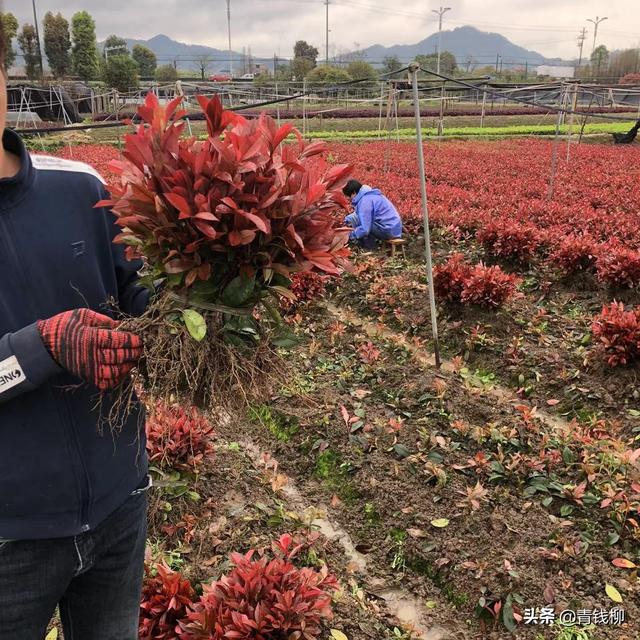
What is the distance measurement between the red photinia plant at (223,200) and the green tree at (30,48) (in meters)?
53.4

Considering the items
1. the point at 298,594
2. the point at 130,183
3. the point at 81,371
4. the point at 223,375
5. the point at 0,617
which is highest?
the point at 130,183

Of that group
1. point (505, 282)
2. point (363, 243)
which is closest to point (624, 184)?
point (363, 243)

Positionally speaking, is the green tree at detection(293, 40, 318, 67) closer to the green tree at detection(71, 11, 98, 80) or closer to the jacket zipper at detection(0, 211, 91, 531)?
the green tree at detection(71, 11, 98, 80)

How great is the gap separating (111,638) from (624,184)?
12959 millimetres

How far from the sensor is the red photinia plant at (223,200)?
1.45 meters

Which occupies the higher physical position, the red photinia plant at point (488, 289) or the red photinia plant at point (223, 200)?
the red photinia plant at point (223, 200)

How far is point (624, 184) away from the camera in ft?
39.6

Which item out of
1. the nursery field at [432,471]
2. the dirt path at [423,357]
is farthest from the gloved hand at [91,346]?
the dirt path at [423,357]

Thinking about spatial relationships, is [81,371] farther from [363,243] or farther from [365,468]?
[363,243]

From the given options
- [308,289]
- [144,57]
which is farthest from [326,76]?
[308,289]

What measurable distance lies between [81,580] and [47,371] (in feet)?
2.17

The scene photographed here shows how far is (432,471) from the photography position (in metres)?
3.71

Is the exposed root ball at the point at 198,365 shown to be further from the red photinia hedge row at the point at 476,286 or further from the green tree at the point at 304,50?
the green tree at the point at 304,50

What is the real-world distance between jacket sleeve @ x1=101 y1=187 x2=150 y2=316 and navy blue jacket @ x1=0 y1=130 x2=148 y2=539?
8cm
